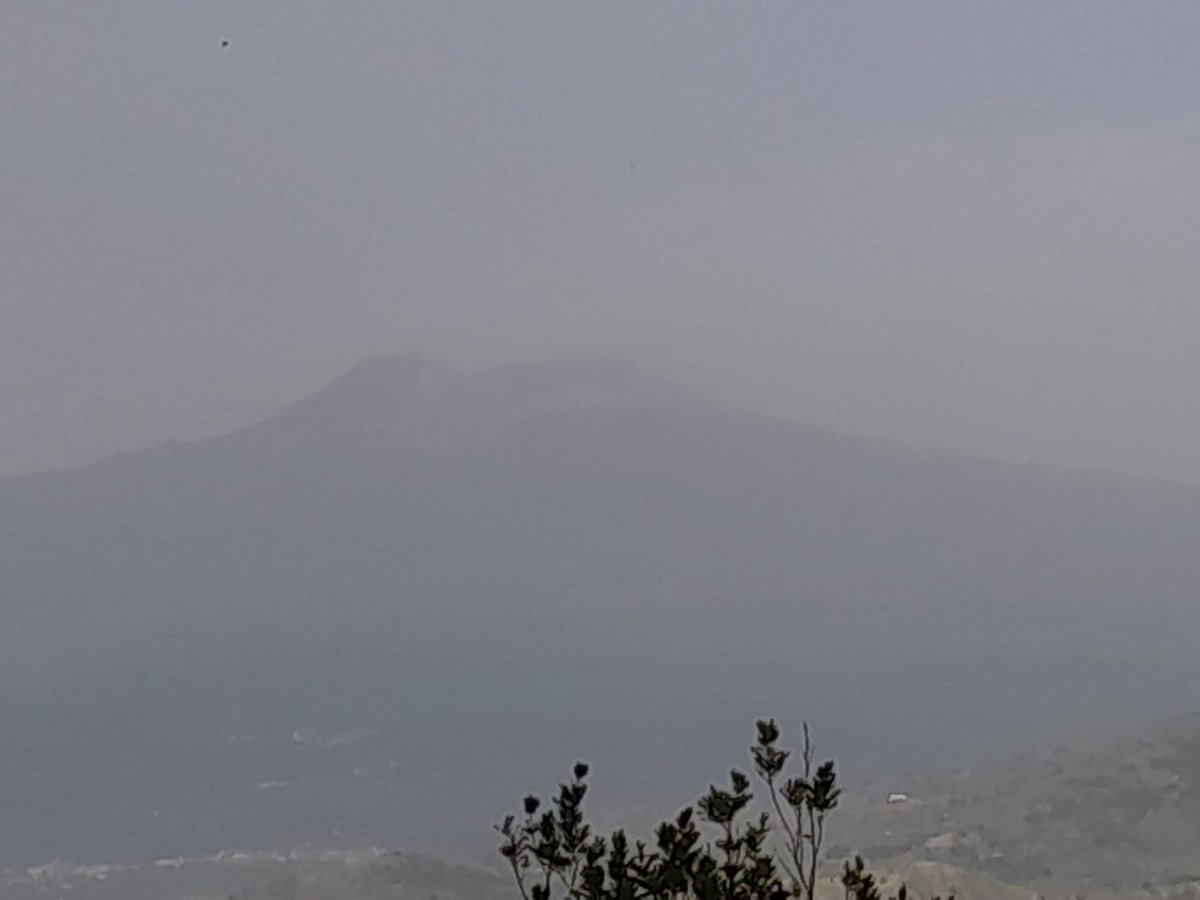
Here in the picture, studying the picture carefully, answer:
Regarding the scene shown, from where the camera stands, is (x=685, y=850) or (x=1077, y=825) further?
(x=1077, y=825)

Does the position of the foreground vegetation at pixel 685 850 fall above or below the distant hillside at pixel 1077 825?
above

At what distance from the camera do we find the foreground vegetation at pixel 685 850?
3.27 meters

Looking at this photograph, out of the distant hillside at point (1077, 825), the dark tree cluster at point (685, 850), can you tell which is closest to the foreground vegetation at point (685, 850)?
the dark tree cluster at point (685, 850)

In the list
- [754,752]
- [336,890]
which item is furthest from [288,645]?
[754,752]

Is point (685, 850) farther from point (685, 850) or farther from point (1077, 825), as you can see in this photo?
point (1077, 825)

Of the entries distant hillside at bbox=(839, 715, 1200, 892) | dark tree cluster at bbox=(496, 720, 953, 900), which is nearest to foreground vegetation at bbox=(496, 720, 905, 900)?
dark tree cluster at bbox=(496, 720, 953, 900)

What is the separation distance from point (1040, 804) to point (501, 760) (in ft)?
236

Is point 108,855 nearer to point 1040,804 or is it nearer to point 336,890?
point 336,890

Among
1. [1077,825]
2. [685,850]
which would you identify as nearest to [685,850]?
[685,850]

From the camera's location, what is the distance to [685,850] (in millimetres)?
3389

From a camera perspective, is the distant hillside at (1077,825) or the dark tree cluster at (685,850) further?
the distant hillside at (1077,825)

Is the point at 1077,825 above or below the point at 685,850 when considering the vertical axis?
below

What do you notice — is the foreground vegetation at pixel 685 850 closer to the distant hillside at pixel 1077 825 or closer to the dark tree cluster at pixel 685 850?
the dark tree cluster at pixel 685 850

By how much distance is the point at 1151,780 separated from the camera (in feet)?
154
